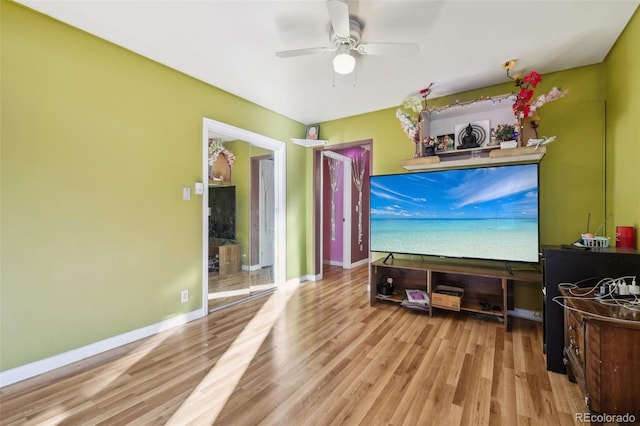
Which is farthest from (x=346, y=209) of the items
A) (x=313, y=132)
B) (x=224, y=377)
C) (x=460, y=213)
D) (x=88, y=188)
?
(x=88, y=188)

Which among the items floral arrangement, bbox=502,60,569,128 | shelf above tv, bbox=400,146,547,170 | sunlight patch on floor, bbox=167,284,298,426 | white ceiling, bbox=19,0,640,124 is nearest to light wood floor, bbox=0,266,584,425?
sunlight patch on floor, bbox=167,284,298,426

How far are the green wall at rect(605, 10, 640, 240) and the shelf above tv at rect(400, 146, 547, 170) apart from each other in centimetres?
50

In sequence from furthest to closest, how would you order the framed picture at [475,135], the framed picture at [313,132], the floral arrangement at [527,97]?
the framed picture at [313,132] → the framed picture at [475,135] → the floral arrangement at [527,97]

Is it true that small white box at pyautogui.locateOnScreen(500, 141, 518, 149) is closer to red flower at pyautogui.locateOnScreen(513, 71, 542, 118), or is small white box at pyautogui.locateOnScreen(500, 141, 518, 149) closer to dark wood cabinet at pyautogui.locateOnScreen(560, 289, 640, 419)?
red flower at pyautogui.locateOnScreen(513, 71, 542, 118)

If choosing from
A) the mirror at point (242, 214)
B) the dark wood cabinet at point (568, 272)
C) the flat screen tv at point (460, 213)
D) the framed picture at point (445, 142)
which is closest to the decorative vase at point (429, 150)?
the framed picture at point (445, 142)

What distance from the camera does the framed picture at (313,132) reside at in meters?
4.36

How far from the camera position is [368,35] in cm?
220

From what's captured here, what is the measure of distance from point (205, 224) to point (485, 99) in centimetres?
324

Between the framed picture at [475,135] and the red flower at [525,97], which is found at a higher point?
the red flower at [525,97]

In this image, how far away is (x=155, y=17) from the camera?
2.02 m

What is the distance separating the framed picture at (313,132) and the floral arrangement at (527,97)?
2496 millimetres

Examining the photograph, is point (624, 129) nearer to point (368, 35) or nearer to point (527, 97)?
point (527, 97)

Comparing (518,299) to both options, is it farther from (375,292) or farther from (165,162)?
(165,162)

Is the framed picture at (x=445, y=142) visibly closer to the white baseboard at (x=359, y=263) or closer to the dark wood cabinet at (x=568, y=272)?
the dark wood cabinet at (x=568, y=272)
